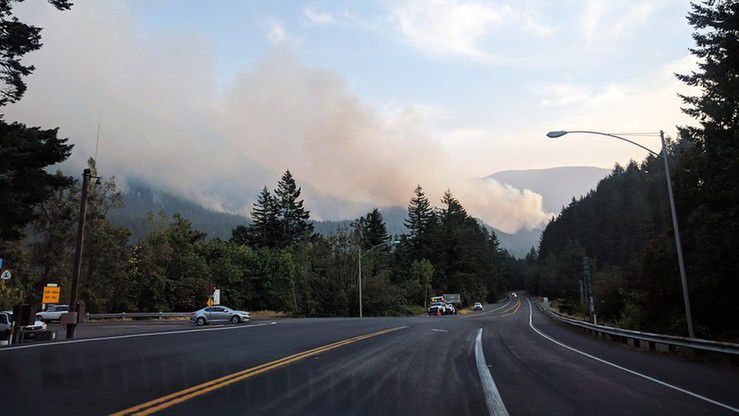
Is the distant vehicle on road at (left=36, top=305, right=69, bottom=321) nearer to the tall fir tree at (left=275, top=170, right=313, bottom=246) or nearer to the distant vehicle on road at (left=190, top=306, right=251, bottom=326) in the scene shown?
the distant vehicle on road at (left=190, top=306, right=251, bottom=326)

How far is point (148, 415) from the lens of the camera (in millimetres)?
6676

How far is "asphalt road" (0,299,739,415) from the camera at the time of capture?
7.53 m

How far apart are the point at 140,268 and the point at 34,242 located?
12.1 m

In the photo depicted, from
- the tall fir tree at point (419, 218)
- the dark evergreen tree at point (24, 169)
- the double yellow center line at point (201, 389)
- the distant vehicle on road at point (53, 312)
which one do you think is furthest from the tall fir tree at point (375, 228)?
the double yellow center line at point (201, 389)

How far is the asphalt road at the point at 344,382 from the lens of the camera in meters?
7.53

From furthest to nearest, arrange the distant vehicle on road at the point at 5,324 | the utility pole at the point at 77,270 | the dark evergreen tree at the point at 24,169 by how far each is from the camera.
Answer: the distant vehicle on road at the point at 5,324, the utility pole at the point at 77,270, the dark evergreen tree at the point at 24,169

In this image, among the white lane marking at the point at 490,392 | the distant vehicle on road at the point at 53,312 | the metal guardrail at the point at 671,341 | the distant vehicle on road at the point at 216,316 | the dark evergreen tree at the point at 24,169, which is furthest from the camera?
the distant vehicle on road at the point at 53,312

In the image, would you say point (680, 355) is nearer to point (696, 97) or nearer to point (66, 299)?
point (696, 97)

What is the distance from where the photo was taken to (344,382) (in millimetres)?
9727

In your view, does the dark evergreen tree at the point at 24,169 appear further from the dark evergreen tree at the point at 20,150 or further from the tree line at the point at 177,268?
the tree line at the point at 177,268

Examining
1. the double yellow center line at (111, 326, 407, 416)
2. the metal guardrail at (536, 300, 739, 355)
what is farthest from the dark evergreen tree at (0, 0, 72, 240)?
the metal guardrail at (536, 300, 739, 355)

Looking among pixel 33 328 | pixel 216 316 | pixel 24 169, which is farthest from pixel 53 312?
pixel 24 169

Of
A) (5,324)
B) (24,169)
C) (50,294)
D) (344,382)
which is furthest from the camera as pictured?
(50,294)

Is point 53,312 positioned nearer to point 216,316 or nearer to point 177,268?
Result: point 216,316
